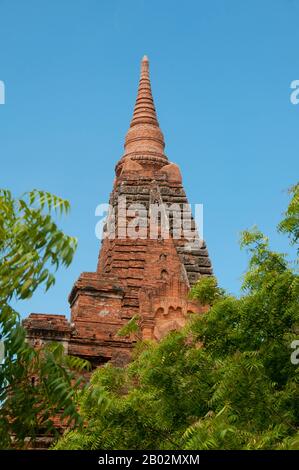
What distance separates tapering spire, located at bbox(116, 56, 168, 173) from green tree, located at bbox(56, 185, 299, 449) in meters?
16.2

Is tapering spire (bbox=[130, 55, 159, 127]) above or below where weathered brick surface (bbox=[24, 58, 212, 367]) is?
above

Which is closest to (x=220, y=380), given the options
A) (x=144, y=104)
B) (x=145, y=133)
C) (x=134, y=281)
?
(x=134, y=281)

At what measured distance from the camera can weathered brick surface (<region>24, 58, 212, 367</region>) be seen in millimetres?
21953

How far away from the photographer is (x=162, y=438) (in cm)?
1270

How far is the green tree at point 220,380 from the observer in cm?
1179

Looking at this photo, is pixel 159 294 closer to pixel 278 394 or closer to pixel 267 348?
pixel 267 348

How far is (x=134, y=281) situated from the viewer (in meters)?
26.2

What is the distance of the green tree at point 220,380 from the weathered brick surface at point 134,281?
159 inches
